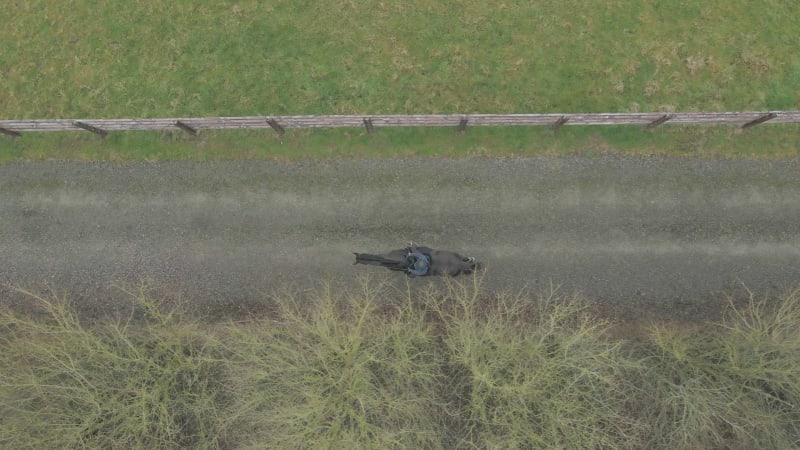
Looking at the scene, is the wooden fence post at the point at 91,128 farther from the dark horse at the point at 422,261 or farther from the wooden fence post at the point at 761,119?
the wooden fence post at the point at 761,119

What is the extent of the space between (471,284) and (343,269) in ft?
19.0

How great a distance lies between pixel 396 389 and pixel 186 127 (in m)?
14.9

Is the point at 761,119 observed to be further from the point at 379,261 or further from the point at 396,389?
the point at 396,389

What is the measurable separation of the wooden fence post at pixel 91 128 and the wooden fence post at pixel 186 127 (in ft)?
13.3

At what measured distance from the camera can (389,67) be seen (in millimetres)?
23000

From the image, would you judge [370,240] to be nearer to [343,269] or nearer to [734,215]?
[343,269]

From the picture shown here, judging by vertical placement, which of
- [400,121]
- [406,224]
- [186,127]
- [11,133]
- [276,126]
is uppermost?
[11,133]

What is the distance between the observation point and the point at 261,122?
21.5 meters

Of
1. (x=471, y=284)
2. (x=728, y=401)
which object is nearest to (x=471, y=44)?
(x=471, y=284)

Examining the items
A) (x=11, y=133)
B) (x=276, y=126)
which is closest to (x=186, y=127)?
(x=276, y=126)

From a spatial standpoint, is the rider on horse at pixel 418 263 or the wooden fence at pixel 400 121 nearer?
the rider on horse at pixel 418 263

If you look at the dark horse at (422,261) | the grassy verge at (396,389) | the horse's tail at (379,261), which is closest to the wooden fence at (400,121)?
the dark horse at (422,261)

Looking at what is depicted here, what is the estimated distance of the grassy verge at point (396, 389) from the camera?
15523 millimetres

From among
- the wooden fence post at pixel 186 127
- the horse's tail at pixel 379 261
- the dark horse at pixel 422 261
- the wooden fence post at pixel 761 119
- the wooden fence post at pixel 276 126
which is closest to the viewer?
the horse's tail at pixel 379 261
